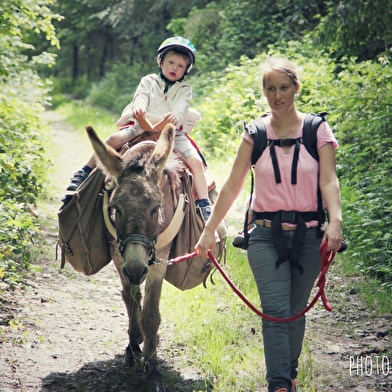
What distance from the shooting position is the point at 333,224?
329 centimetres

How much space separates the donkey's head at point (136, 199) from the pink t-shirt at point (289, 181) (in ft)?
2.72

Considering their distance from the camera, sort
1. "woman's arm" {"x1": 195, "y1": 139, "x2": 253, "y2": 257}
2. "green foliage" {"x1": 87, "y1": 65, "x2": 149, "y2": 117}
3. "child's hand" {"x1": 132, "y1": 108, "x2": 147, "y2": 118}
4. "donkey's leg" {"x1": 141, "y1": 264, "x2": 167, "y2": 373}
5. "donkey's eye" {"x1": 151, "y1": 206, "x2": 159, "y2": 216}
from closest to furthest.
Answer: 1. "woman's arm" {"x1": 195, "y1": 139, "x2": 253, "y2": 257}
2. "donkey's eye" {"x1": 151, "y1": 206, "x2": 159, "y2": 216}
3. "donkey's leg" {"x1": 141, "y1": 264, "x2": 167, "y2": 373}
4. "child's hand" {"x1": 132, "y1": 108, "x2": 147, "y2": 118}
5. "green foliage" {"x1": 87, "y1": 65, "x2": 149, "y2": 117}

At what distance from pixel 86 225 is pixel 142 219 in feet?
2.70

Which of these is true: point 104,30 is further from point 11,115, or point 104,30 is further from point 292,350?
point 292,350

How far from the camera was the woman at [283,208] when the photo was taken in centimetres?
341

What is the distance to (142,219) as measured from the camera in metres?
3.88

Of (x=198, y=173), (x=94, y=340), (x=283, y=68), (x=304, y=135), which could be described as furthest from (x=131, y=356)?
(x=283, y=68)

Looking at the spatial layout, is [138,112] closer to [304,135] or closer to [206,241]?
[206,241]

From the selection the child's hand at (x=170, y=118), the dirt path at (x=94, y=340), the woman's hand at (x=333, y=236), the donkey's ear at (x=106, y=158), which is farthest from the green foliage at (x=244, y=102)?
the woman's hand at (x=333, y=236)

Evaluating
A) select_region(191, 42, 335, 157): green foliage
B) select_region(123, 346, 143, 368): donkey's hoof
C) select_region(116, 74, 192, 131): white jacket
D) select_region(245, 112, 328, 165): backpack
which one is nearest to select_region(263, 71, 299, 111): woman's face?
select_region(245, 112, 328, 165): backpack

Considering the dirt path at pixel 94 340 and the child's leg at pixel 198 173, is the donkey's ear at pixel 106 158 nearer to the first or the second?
the child's leg at pixel 198 173

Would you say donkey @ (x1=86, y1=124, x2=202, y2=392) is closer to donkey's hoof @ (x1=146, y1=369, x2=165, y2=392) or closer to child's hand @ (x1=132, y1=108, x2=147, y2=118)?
donkey's hoof @ (x1=146, y1=369, x2=165, y2=392)

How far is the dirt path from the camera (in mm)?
4340

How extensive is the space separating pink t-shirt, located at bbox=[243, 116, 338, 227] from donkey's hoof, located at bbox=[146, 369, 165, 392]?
1614 mm
